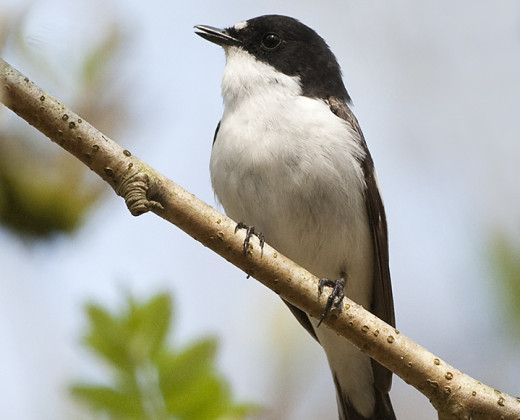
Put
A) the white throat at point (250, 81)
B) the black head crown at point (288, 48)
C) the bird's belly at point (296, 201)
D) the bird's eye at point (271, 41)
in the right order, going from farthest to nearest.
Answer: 1. the bird's eye at point (271, 41)
2. the black head crown at point (288, 48)
3. the white throat at point (250, 81)
4. the bird's belly at point (296, 201)

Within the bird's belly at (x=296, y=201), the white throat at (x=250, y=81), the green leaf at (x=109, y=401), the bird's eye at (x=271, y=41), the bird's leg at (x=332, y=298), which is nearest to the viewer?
the green leaf at (x=109, y=401)

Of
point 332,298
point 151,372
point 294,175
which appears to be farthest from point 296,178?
point 151,372

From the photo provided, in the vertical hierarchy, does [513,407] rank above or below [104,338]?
above

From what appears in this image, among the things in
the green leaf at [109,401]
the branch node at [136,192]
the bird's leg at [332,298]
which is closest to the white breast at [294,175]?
the bird's leg at [332,298]

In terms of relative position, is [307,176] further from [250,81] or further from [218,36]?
[218,36]

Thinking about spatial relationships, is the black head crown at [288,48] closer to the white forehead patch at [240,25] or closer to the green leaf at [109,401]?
the white forehead patch at [240,25]

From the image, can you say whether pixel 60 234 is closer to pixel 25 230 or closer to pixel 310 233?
pixel 25 230

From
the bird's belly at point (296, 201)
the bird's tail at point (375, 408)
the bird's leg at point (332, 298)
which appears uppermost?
the bird's belly at point (296, 201)

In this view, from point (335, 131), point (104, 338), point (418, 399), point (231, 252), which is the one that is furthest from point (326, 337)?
point (104, 338)
